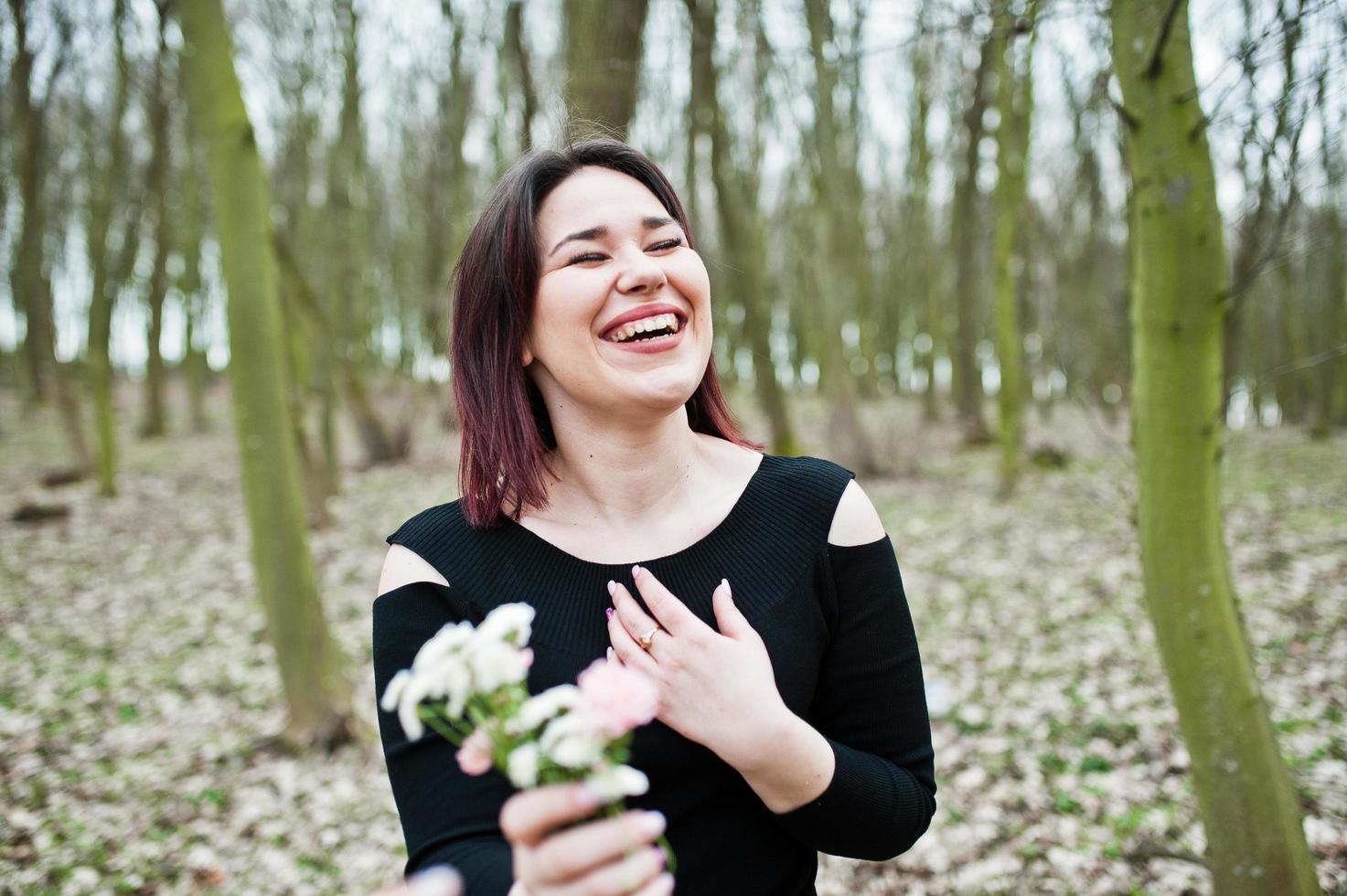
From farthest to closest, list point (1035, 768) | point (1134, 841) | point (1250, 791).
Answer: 1. point (1035, 768)
2. point (1134, 841)
3. point (1250, 791)

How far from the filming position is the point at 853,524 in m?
1.50

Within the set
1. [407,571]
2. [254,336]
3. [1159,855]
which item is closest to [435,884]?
[407,571]

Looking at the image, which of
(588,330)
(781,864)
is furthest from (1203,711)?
(588,330)

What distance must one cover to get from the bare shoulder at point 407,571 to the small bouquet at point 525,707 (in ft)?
1.79

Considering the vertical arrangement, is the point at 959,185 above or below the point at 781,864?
above

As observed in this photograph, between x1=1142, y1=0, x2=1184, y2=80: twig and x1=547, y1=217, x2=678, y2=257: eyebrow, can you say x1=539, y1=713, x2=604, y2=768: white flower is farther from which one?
x1=1142, y1=0, x2=1184, y2=80: twig

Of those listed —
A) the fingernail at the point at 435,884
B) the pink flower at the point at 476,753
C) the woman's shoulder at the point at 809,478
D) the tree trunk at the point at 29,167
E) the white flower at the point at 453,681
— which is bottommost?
the fingernail at the point at 435,884

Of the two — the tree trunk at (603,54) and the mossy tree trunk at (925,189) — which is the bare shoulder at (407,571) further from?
the mossy tree trunk at (925,189)

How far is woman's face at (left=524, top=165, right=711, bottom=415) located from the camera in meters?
1.42

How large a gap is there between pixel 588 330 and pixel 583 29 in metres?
4.12

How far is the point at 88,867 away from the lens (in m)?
3.64

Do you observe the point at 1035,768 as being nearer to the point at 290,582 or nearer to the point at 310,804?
the point at 310,804

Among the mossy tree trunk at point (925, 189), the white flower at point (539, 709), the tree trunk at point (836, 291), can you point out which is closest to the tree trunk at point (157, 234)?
the tree trunk at point (836, 291)

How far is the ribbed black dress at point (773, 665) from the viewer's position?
4.16 ft
